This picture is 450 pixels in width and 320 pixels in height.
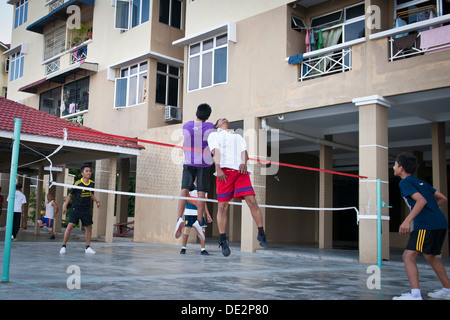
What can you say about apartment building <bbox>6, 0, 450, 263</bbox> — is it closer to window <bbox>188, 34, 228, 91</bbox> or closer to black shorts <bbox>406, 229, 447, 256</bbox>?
window <bbox>188, 34, 228, 91</bbox>

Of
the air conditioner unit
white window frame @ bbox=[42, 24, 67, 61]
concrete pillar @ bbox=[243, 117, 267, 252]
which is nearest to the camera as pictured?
concrete pillar @ bbox=[243, 117, 267, 252]

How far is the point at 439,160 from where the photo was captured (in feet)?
47.5

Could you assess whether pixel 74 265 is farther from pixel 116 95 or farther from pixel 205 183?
pixel 116 95

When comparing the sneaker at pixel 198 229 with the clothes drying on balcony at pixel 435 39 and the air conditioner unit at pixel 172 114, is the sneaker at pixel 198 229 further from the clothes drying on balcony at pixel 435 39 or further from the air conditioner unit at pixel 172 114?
the air conditioner unit at pixel 172 114

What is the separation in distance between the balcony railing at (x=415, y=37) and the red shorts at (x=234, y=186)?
22.5 ft

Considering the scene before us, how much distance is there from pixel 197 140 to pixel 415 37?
6756 mm

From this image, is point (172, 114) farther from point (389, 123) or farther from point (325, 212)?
point (389, 123)

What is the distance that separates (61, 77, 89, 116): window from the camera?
23.3 metres

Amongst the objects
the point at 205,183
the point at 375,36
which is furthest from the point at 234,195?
the point at 375,36

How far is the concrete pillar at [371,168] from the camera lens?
475 inches

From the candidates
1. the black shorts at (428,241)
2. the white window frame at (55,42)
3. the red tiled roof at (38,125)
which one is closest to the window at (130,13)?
the white window frame at (55,42)

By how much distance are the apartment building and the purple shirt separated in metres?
5.06

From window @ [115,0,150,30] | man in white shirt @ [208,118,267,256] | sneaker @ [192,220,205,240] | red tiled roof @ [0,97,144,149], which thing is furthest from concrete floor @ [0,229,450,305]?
window @ [115,0,150,30]
